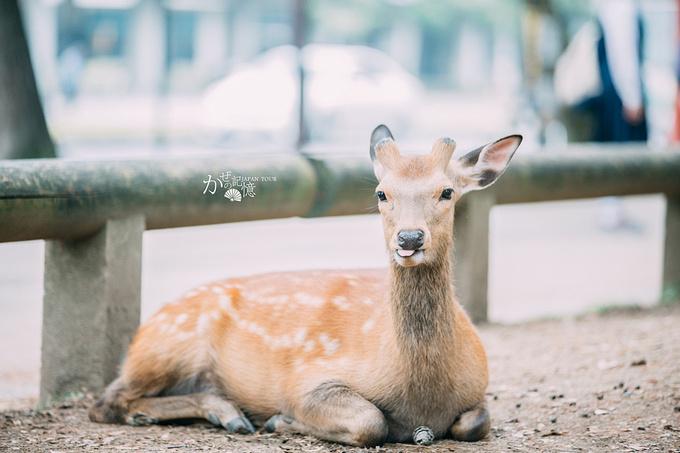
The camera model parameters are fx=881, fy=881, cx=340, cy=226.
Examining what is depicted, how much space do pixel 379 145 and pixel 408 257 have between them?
0.66 meters

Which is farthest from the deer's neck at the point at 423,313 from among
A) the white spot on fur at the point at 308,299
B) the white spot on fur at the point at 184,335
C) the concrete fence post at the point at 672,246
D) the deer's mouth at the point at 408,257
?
the concrete fence post at the point at 672,246

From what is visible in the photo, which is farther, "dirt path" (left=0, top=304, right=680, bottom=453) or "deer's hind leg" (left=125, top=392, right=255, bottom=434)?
"deer's hind leg" (left=125, top=392, right=255, bottom=434)

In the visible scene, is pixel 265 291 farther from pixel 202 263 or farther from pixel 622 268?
pixel 622 268

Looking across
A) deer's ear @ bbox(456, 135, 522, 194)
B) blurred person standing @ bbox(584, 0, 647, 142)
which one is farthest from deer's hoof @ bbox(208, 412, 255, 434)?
blurred person standing @ bbox(584, 0, 647, 142)

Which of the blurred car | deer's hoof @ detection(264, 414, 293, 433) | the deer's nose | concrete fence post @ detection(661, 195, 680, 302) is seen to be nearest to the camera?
the deer's nose

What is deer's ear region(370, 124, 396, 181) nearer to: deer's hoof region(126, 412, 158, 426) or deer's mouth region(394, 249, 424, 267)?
deer's mouth region(394, 249, 424, 267)

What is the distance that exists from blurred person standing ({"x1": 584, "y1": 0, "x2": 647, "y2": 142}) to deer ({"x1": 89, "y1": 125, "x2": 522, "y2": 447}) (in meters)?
6.12

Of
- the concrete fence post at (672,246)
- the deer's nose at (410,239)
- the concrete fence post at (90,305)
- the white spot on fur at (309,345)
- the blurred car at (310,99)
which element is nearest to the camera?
the deer's nose at (410,239)

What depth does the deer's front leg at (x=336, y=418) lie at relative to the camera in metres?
3.71

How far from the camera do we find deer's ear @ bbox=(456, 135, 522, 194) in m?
4.01

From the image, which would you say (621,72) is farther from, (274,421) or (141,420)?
(141,420)

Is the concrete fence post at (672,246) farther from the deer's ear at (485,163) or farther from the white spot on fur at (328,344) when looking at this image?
the white spot on fur at (328,344)

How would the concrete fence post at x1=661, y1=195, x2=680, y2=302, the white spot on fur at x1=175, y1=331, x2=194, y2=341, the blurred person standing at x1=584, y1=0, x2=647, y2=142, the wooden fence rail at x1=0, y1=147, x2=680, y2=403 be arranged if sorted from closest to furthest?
the wooden fence rail at x1=0, y1=147, x2=680, y2=403 → the white spot on fur at x1=175, y1=331, x2=194, y2=341 → the concrete fence post at x1=661, y1=195, x2=680, y2=302 → the blurred person standing at x1=584, y1=0, x2=647, y2=142

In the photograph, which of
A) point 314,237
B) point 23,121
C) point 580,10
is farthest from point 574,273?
point 580,10
